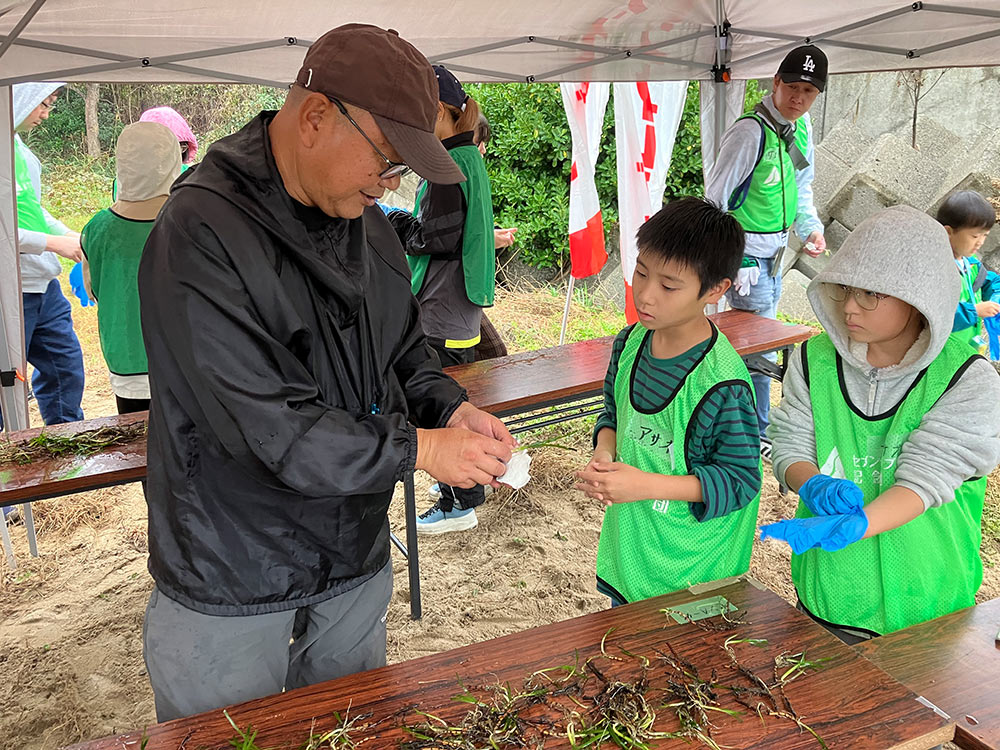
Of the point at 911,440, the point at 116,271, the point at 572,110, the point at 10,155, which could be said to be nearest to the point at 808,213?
the point at 572,110

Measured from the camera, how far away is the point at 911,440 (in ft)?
5.95

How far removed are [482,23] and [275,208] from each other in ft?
10.1

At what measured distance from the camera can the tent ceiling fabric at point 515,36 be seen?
11.2 feet

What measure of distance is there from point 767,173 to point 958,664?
3.48 m

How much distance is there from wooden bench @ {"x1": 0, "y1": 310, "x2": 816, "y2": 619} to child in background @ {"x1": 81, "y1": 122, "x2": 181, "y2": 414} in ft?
1.58

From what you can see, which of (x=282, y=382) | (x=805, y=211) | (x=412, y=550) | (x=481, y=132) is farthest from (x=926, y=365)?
(x=805, y=211)

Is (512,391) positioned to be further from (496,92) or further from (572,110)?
(496,92)

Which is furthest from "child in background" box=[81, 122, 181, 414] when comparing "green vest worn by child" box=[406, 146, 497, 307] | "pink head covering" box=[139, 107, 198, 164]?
"pink head covering" box=[139, 107, 198, 164]

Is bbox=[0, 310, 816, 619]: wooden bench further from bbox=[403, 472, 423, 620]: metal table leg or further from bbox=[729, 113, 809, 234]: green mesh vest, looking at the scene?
bbox=[729, 113, 809, 234]: green mesh vest

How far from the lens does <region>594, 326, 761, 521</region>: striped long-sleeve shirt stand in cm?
192

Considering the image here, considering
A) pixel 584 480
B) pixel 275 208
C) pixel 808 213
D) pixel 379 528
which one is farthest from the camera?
pixel 808 213

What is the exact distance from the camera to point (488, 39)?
425cm

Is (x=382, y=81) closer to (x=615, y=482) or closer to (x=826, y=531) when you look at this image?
(x=615, y=482)

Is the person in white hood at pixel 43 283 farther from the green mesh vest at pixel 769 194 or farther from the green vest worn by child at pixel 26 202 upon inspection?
the green mesh vest at pixel 769 194
